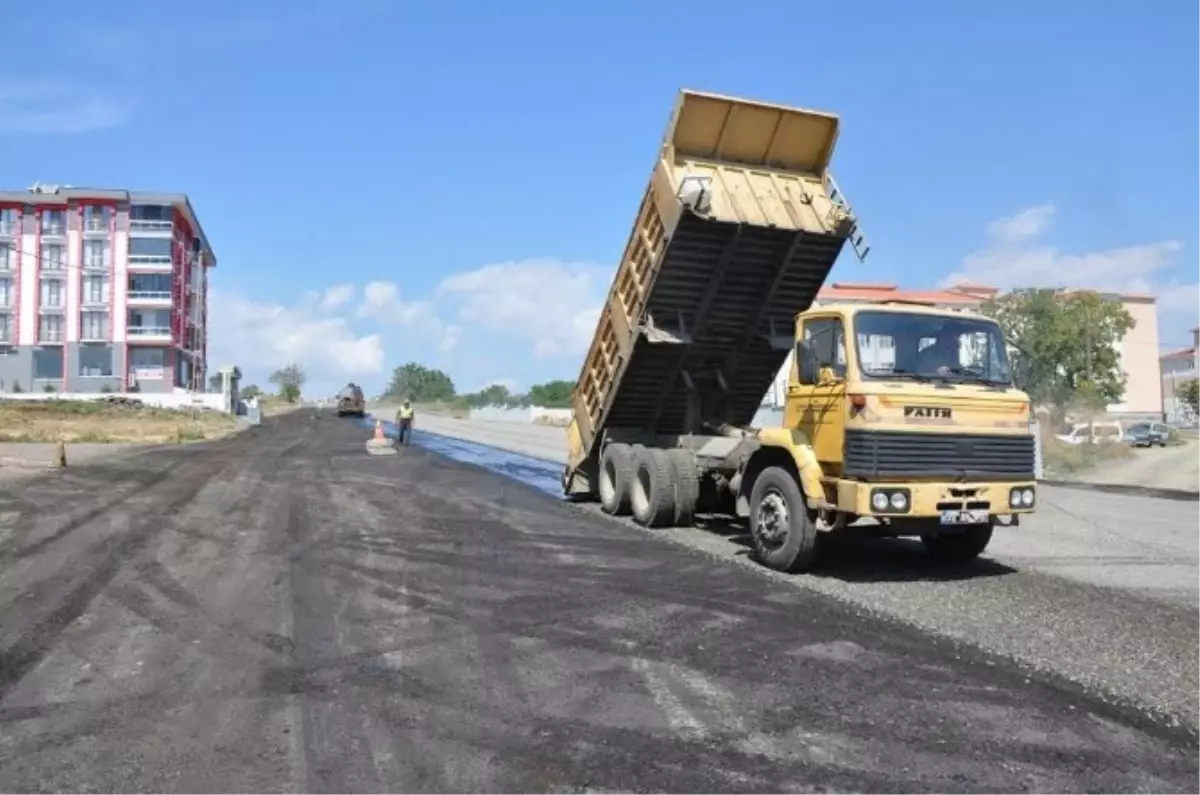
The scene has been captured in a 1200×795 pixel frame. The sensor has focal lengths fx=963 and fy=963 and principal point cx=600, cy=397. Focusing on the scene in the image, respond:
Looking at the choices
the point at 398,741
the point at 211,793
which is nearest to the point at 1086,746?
the point at 398,741

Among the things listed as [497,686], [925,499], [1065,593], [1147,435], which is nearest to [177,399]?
[1147,435]

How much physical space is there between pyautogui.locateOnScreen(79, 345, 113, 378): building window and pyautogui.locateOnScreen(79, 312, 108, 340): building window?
32.5 inches

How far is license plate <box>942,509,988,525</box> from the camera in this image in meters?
8.36

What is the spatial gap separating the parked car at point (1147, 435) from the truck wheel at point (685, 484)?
116ft

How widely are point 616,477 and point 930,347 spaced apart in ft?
17.8

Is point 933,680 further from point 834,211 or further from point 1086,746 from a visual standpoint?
point 834,211

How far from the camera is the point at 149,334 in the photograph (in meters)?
72.6

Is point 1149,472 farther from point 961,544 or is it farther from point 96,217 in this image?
point 96,217

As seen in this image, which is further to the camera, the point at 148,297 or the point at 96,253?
the point at 96,253

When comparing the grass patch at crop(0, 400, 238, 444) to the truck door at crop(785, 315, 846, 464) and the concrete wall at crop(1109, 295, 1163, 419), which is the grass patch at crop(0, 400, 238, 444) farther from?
the concrete wall at crop(1109, 295, 1163, 419)

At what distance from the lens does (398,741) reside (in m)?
4.60

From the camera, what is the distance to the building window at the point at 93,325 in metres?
72.4

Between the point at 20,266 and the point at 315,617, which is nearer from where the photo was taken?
the point at 315,617

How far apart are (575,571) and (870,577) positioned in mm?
2811
